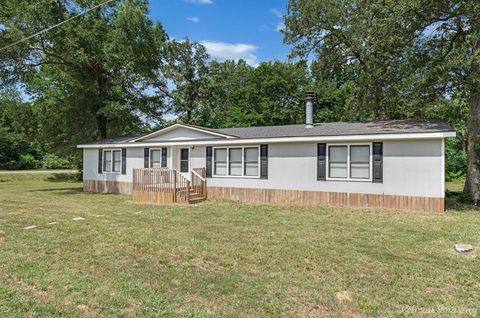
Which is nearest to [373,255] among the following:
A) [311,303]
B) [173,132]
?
[311,303]

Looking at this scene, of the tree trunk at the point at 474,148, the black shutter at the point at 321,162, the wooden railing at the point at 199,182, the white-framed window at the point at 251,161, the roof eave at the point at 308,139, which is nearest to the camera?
the roof eave at the point at 308,139

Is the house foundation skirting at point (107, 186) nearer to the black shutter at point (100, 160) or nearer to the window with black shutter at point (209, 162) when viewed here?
the black shutter at point (100, 160)

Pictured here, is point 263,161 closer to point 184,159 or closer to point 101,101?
point 184,159

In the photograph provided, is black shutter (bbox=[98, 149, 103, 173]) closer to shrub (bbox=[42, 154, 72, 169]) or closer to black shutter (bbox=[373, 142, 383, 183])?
black shutter (bbox=[373, 142, 383, 183])

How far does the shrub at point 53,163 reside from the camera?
39.3m

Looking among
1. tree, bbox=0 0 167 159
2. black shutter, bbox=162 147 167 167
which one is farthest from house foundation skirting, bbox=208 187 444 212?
tree, bbox=0 0 167 159

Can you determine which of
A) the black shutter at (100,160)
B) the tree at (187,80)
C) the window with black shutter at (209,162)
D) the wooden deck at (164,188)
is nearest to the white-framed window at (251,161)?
the window with black shutter at (209,162)

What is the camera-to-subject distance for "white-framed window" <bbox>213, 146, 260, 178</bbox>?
13.8m

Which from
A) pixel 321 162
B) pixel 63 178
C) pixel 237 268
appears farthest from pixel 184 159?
pixel 63 178

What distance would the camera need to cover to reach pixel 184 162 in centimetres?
1542

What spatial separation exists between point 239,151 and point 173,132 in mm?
3350

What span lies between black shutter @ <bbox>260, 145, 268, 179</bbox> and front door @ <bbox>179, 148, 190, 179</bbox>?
3.41m

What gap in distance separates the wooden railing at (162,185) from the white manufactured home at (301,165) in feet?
0.12

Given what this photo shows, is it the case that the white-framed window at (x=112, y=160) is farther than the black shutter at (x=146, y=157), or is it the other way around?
the white-framed window at (x=112, y=160)
